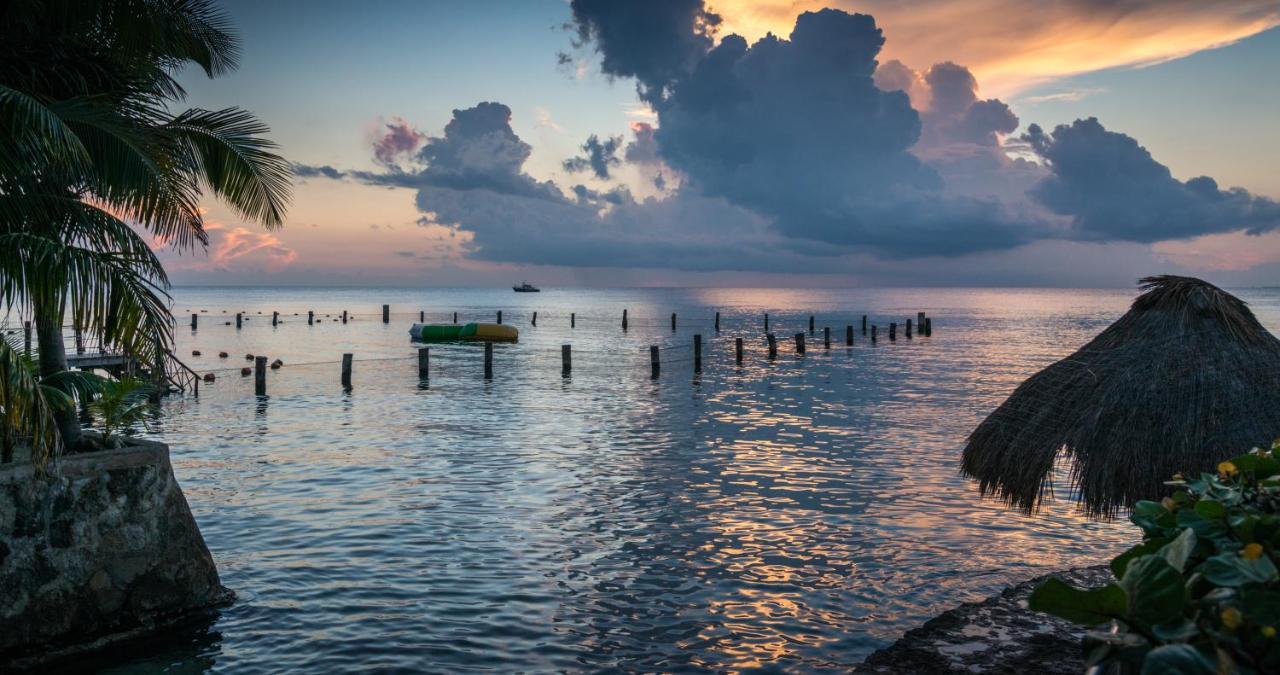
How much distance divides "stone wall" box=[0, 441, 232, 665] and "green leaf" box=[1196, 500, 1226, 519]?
8.75m

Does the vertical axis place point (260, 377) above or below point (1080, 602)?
below

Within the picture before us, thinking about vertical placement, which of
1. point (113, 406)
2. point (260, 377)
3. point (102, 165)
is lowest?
point (260, 377)

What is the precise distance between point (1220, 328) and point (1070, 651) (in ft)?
13.8

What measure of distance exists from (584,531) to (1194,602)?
35.2ft

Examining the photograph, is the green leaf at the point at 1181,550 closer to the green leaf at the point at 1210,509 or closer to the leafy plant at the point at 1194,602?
the leafy plant at the point at 1194,602

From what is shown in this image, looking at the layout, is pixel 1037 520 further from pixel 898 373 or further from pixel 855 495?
pixel 898 373

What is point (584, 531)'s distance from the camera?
40.2 ft

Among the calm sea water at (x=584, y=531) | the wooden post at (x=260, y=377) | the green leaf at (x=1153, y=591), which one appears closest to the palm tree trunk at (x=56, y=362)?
the calm sea water at (x=584, y=531)

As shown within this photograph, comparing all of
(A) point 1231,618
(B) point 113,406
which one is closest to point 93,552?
(B) point 113,406

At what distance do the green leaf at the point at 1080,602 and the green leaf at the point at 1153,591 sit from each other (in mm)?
31

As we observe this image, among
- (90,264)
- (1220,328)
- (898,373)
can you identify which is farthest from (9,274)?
(898,373)

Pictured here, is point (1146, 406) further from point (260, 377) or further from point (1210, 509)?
point (260, 377)

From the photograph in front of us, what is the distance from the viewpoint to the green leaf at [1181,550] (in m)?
1.97

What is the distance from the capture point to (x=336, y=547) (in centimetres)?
1138
